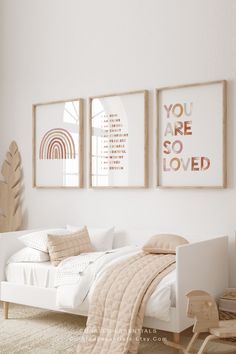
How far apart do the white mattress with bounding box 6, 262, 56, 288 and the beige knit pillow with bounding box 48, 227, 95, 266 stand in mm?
86

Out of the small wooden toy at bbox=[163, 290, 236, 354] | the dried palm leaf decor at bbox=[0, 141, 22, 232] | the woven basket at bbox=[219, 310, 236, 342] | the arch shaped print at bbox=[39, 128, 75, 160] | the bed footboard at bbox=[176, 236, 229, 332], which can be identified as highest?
the arch shaped print at bbox=[39, 128, 75, 160]

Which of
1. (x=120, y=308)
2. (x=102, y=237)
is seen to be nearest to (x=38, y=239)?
(x=102, y=237)

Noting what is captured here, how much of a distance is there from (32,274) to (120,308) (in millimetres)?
946

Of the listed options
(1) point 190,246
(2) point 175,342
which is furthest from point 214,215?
(2) point 175,342

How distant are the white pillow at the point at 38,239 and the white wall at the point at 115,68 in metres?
0.56

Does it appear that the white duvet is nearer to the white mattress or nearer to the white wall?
the white mattress

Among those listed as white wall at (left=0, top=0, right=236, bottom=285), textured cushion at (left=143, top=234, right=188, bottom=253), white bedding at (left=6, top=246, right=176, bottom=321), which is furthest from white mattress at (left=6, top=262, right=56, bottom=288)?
white wall at (left=0, top=0, right=236, bottom=285)

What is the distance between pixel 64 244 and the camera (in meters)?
3.73

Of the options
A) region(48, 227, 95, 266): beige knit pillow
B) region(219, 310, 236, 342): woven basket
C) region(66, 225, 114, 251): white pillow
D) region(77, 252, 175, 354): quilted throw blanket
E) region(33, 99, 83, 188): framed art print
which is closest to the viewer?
region(77, 252, 175, 354): quilted throw blanket

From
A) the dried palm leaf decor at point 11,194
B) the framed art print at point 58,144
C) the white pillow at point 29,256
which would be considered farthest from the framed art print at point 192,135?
the dried palm leaf decor at point 11,194

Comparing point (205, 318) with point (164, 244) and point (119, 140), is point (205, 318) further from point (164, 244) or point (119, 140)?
point (119, 140)

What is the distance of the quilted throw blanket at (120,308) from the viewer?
9.45ft

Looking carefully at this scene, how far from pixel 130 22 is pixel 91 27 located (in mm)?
398

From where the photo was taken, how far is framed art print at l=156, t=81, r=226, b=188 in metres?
3.77
